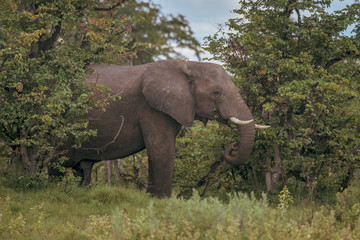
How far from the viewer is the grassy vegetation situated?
6.21 metres

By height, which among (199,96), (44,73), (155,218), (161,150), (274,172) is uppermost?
(44,73)

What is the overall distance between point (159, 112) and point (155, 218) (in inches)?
212

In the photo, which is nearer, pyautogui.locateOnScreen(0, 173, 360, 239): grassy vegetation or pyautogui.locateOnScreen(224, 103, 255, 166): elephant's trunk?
pyautogui.locateOnScreen(0, 173, 360, 239): grassy vegetation

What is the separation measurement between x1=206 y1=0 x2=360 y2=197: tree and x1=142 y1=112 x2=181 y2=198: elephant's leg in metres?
2.31

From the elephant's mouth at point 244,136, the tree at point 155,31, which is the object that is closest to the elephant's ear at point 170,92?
the elephant's mouth at point 244,136

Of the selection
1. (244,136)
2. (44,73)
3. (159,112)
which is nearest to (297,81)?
(244,136)

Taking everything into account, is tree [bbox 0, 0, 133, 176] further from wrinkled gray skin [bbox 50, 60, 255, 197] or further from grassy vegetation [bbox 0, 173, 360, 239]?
wrinkled gray skin [bbox 50, 60, 255, 197]

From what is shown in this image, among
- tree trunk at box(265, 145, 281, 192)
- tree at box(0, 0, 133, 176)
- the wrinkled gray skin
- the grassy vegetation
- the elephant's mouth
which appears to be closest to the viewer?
the grassy vegetation

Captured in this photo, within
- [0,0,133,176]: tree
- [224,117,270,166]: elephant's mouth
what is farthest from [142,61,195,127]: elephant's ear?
[0,0,133,176]: tree

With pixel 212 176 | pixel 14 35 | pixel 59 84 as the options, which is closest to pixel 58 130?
pixel 59 84

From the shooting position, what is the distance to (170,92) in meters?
11.5

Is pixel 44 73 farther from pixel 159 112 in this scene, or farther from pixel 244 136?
pixel 244 136

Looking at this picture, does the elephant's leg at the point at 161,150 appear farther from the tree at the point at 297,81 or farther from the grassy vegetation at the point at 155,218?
the tree at the point at 297,81

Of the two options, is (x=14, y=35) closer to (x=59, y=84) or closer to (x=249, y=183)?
(x=59, y=84)
